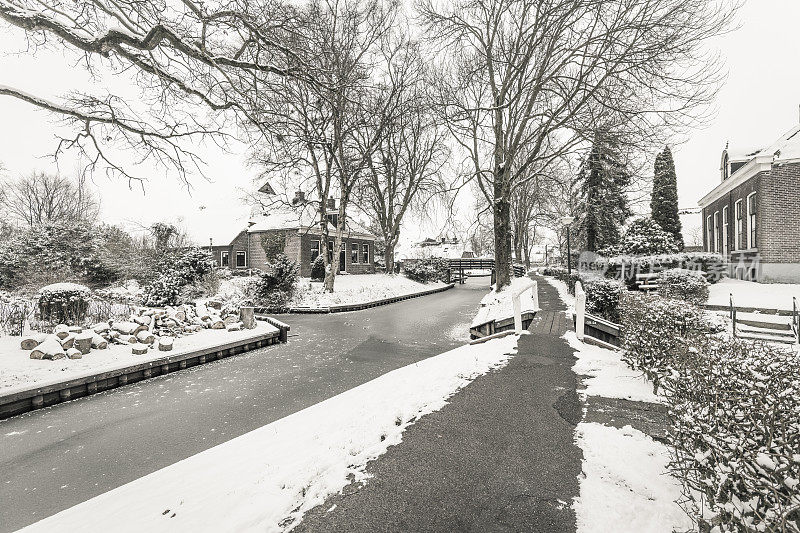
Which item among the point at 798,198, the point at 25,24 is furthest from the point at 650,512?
the point at 798,198

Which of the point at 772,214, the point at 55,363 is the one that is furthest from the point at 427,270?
the point at 55,363

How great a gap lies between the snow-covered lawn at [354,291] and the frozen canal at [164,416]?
769 centimetres

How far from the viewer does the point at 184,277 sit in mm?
15922

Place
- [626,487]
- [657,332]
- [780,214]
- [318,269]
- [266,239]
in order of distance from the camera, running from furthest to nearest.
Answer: [266,239] → [318,269] → [780,214] → [657,332] → [626,487]

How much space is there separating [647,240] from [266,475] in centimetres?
1928

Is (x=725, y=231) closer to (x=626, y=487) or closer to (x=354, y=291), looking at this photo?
(x=354, y=291)

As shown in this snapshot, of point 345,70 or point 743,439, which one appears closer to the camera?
point 743,439

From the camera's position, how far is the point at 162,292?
49.0ft

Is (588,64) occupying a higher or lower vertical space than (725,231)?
higher

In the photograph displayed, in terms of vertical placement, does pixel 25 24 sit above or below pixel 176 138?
above

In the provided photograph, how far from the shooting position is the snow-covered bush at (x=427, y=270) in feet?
101

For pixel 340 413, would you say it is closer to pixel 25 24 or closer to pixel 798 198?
pixel 25 24

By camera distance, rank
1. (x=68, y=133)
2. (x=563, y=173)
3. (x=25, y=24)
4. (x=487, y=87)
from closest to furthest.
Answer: (x=25, y=24), (x=68, y=133), (x=487, y=87), (x=563, y=173)

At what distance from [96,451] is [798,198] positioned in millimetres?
22939
